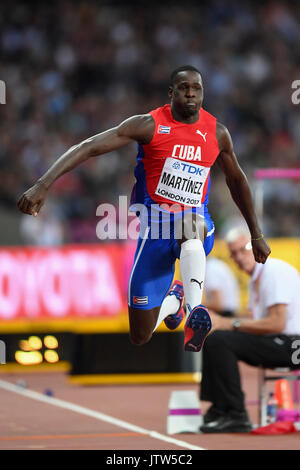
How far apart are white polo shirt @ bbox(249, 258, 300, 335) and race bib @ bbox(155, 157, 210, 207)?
2.22 m

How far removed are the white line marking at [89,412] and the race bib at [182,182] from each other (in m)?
2.13

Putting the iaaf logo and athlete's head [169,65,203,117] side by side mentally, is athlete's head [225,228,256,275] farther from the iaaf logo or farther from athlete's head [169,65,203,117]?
athlete's head [169,65,203,117]

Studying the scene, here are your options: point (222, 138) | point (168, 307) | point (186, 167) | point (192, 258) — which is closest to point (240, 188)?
point (222, 138)

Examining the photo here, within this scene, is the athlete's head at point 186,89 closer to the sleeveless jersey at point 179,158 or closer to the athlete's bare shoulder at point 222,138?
the sleeveless jersey at point 179,158

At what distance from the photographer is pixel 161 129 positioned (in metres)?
6.52

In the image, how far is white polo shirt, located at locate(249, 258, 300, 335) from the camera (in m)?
8.66

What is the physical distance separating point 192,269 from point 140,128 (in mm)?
1001

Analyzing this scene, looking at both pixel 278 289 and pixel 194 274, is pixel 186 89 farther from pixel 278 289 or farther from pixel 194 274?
pixel 278 289

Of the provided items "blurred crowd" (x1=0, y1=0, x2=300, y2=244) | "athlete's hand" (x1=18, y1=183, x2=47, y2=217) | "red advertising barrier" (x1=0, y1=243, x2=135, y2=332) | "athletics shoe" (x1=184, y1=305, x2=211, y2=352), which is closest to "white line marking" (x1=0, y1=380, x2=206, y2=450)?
"red advertising barrier" (x1=0, y1=243, x2=135, y2=332)

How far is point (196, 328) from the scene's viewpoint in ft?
20.4

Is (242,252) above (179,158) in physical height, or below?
below

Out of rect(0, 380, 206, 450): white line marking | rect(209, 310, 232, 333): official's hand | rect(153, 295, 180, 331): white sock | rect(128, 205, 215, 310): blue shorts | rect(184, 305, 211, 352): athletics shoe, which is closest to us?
rect(184, 305, 211, 352): athletics shoe

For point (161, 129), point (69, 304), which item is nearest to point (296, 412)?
point (161, 129)

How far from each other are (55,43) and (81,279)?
9154 mm
